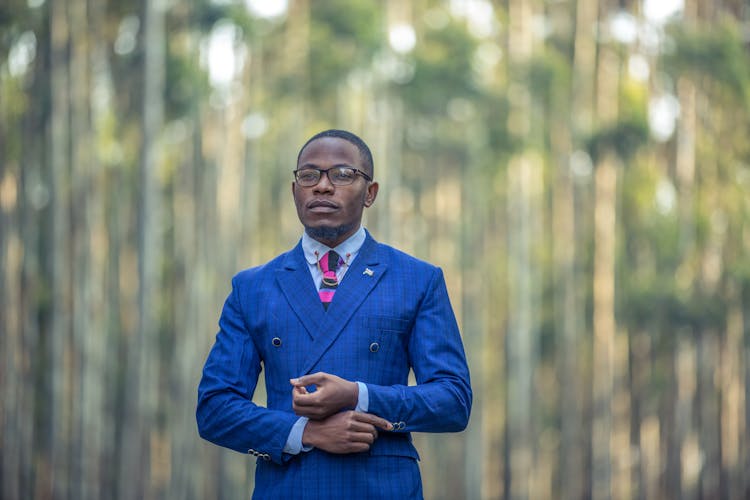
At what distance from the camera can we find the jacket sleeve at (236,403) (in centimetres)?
250

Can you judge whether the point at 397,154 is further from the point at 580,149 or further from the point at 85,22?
the point at 85,22

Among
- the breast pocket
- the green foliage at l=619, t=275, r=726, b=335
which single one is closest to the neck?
the breast pocket

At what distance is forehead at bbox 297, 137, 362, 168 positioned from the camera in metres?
2.58

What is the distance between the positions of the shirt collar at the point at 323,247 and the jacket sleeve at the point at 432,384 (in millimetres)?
195

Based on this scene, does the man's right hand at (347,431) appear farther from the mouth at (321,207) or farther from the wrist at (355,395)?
the mouth at (321,207)

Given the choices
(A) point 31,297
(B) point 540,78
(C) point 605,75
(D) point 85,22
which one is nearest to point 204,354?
(A) point 31,297

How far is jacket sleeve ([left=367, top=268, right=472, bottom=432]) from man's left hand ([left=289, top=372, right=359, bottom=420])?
2.4 inches

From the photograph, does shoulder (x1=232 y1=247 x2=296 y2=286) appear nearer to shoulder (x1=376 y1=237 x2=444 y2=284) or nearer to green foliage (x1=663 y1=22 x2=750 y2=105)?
shoulder (x1=376 y1=237 x2=444 y2=284)

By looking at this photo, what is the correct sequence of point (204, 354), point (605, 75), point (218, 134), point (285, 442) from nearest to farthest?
1. point (285, 442)
2. point (204, 354)
3. point (218, 134)
4. point (605, 75)

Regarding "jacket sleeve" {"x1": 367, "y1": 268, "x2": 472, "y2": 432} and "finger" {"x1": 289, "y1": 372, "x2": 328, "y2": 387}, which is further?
"jacket sleeve" {"x1": 367, "y1": 268, "x2": 472, "y2": 432}

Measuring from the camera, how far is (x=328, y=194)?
8.48ft

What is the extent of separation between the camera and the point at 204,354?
787 inches

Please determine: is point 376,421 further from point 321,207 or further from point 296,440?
point 321,207

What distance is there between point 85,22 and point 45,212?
440cm
